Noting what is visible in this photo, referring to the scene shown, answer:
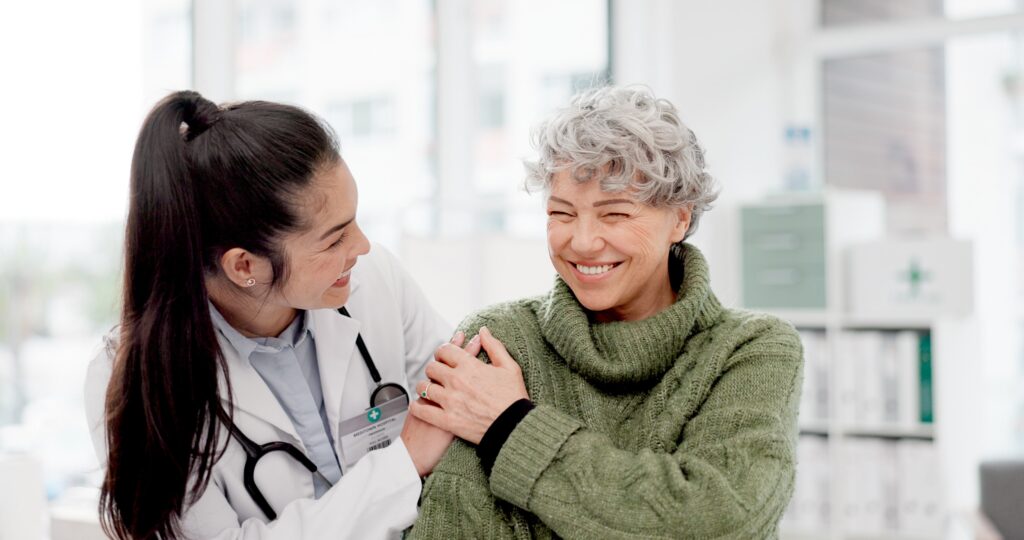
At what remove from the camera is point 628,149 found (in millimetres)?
1494

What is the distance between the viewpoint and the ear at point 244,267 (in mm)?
1506

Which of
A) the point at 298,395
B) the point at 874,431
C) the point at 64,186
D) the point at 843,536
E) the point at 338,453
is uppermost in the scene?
the point at 64,186

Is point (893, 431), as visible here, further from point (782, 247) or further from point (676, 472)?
point (676, 472)

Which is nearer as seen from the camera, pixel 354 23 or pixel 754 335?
pixel 754 335

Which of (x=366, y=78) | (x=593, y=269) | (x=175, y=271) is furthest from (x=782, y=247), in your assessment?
(x=175, y=271)

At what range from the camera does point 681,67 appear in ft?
13.0

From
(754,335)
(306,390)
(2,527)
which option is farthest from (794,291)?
(2,527)

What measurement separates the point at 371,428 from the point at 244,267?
0.40 meters

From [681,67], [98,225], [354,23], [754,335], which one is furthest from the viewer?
[681,67]

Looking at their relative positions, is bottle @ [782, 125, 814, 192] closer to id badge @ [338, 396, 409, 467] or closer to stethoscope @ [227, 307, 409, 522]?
id badge @ [338, 396, 409, 467]

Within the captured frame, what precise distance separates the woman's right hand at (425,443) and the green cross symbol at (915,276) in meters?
2.54

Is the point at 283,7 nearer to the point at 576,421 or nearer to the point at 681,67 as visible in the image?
the point at 681,67

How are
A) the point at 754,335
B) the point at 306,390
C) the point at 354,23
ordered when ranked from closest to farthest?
the point at 754,335
the point at 306,390
the point at 354,23

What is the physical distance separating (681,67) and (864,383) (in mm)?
1496
